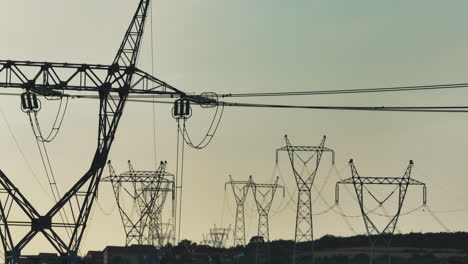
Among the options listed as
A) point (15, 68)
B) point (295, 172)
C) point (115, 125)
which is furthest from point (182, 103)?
point (295, 172)

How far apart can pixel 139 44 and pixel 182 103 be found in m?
Result: 8.80

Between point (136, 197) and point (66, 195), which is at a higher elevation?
point (136, 197)

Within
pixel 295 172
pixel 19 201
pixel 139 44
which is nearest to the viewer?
pixel 19 201

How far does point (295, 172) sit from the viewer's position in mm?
155625

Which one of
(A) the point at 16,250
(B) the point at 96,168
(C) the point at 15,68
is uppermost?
(C) the point at 15,68

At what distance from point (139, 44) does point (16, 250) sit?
16.8 metres

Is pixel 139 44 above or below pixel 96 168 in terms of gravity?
above

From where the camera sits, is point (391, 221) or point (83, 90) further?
point (391, 221)

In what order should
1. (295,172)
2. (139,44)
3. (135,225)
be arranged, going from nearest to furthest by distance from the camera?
(139,44), (295,172), (135,225)

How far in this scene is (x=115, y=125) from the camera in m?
85.1

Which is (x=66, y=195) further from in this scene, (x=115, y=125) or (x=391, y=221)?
(x=391, y=221)

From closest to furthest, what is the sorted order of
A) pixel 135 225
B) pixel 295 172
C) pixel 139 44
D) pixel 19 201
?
pixel 19 201 < pixel 139 44 < pixel 295 172 < pixel 135 225

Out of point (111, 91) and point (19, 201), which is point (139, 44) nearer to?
point (111, 91)

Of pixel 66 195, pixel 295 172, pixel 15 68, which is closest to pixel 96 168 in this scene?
pixel 66 195
